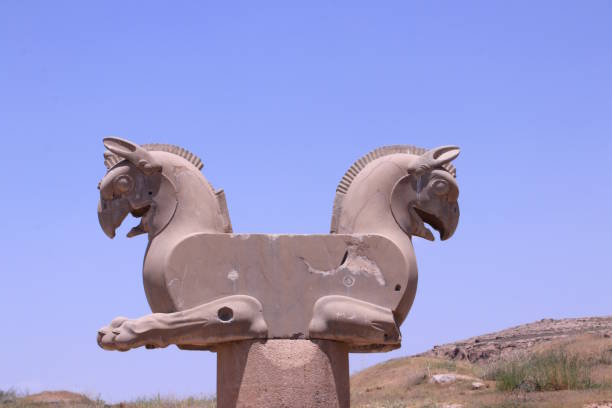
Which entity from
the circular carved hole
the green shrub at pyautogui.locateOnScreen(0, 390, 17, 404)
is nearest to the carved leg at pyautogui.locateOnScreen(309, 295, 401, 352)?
the circular carved hole

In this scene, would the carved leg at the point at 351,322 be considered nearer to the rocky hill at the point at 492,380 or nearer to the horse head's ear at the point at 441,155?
the horse head's ear at the point at 441,155

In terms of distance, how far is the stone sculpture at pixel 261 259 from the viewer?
695cm

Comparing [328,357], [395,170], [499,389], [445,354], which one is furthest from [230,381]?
[445,354]

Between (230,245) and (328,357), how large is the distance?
1165 millimetres

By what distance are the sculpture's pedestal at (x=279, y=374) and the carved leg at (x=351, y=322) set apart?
0.14 metres

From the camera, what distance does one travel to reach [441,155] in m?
7.70

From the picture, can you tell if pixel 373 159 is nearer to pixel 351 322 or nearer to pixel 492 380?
pixel 351 322

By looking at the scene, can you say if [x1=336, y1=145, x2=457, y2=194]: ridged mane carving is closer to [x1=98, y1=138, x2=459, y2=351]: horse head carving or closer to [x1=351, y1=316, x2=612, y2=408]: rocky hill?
[x1=98, y1=138, x2=459, y2=351]: horse head carving

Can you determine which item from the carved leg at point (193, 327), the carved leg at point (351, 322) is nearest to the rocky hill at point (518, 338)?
the carved leg at point (351, 322)

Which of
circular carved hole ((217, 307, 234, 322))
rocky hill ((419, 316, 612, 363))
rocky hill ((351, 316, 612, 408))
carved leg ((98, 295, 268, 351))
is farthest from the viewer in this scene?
rocky hill ((419, 316, 612, 363))

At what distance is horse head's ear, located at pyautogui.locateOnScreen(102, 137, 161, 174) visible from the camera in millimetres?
7277

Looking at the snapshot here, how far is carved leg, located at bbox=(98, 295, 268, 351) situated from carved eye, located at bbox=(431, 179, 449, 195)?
1.82m

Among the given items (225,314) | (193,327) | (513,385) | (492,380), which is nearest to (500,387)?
(513,385)

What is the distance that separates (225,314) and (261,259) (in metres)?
0.52
